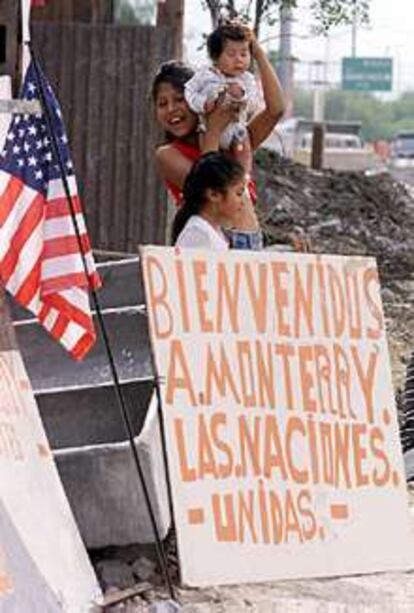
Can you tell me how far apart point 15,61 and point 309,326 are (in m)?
1.55

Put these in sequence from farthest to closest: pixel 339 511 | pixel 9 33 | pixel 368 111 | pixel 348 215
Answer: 1. pixel 368 111
2. pixel 348 215
3. pixel 339 511
4. pixel 9 33

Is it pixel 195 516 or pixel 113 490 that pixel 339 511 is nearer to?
pixel 195 516

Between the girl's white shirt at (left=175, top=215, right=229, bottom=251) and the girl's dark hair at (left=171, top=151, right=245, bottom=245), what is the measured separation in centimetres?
8

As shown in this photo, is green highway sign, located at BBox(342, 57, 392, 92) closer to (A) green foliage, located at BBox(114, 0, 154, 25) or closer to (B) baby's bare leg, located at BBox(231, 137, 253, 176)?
(A) green foliage, located at BBox(114, 0, 154, 25)

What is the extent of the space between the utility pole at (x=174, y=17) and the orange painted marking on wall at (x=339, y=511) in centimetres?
506

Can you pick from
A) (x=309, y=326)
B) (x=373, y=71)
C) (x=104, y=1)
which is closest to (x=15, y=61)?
(x=309, y=326)

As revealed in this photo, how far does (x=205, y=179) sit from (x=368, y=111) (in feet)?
402

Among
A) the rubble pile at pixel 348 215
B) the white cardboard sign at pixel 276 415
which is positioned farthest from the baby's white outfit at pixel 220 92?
the rubble pile at pixel 348 215

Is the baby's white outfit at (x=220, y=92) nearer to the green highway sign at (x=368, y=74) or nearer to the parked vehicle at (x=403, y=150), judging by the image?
the parked vehicle at (x=403, y=150)

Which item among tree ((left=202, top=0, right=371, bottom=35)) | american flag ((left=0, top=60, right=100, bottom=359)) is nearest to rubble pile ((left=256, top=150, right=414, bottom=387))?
tree ((left=202, top=0, right=371, bottom=35))

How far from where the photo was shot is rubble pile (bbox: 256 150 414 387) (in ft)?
56.6

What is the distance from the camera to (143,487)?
21.0ft

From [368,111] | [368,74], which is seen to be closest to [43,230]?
[368,74]

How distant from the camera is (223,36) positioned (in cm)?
778
